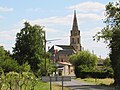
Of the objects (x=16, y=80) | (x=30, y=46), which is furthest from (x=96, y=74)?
(x=16, y=80)

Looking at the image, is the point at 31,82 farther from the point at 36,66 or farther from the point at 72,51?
the point at 72,51

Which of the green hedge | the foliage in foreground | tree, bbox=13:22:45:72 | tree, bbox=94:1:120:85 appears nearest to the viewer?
the foliage in foreground

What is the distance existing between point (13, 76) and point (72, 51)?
17325cm

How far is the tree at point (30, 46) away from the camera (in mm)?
84625

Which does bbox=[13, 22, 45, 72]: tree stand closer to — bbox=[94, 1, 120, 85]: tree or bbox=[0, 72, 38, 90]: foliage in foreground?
bbox=[94, 1, 120, 85]: tree

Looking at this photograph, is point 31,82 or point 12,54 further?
point 12,54

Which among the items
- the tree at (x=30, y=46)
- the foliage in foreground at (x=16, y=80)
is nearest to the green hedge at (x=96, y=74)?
the tree at (x=30, y=46)

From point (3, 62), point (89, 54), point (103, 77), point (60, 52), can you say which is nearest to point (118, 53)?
point (3, 62)

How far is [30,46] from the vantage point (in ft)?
279

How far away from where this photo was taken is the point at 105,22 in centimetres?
5866

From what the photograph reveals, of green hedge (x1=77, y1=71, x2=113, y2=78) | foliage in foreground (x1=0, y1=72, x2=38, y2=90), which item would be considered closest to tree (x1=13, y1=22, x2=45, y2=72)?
green hedge (x1=77, y1=71, x2=113, y2=78)

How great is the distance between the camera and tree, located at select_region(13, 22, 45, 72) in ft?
278

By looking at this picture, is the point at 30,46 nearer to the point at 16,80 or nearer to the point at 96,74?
the point at 96,74

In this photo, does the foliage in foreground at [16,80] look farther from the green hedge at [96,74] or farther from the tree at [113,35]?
the green hedge at [96,74]
